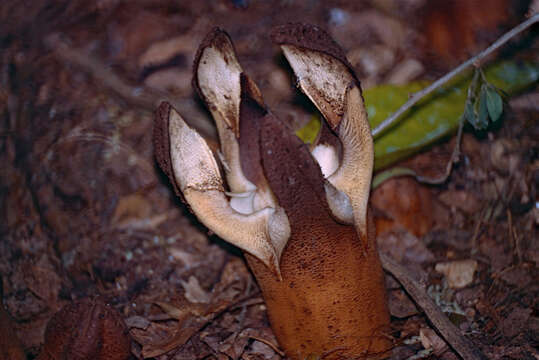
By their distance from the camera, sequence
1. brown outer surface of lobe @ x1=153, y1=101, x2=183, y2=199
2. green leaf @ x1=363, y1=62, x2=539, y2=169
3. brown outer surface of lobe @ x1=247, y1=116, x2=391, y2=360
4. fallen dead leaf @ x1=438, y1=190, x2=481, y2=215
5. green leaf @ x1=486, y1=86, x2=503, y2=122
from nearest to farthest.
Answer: brown outer surface of lobe @ x1=247, y1=116, x2=391, y2=360 → brown outer surface of lobe @ x1=153, y1=101, x2=183, y2=199 → green leaf @ x1=486, y1=86, x2=503, y2=122 → green leaf @ x1=363, y1=62, x2=539, y2=169 → fallen dead leaf @ x1=438, y1=190, x2=481, y2=215

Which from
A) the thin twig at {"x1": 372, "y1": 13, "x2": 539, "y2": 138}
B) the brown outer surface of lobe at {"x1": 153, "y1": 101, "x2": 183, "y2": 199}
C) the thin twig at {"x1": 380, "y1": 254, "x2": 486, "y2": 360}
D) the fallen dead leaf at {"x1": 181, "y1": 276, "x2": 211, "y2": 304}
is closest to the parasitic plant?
the brown outer surface of lobe at {"x1": 153, "y1": 101, "x2": 183, "y2": 199}

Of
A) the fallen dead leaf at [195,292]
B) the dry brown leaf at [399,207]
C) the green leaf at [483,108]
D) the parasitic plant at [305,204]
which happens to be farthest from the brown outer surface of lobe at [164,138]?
the green leaf at [483,108]

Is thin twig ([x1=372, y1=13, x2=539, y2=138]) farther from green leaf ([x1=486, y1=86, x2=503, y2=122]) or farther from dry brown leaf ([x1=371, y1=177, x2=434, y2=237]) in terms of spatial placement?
dry brown leaf ([x1=371, y1=177, x2=434, y2=237])

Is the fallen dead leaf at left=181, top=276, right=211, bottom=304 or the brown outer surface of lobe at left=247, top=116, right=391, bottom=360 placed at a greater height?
the brown outer surface of lobe at left=247, top=116, right=391, bottom=360

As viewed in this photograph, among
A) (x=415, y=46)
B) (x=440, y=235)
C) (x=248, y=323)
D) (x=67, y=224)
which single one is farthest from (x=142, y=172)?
(x=415, y=46)

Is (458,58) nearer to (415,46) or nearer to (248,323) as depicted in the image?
(415,46)

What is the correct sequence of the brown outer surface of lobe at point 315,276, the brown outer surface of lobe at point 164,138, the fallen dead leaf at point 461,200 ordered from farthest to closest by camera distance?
the fallen dead leaf at point 461,200
the brown outer surface of lobe at point 164,138
the brown outer surface of lobe at point 315,276

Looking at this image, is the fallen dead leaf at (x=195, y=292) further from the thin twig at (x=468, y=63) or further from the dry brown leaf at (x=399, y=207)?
the thin twig at (x=468, y=63)
